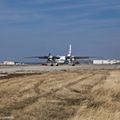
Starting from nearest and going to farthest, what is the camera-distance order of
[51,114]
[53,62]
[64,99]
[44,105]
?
[51,114], [44,105], [64,99], [53,62]

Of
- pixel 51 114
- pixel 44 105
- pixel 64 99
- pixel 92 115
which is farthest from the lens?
pixel 64 99

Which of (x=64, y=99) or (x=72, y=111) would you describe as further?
(x=64, y=99)

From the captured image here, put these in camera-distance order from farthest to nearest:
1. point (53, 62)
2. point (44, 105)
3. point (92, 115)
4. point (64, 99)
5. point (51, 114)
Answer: point (53, 62) → point (64, 99) → point (44, 105) → point (51, 114) → point (92, 115)

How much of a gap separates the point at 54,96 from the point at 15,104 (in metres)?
4.07

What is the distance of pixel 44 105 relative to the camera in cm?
1909

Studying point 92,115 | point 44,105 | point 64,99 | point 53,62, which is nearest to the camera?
point 92,115

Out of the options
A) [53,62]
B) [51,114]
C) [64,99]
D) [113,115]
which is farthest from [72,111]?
[53,62]

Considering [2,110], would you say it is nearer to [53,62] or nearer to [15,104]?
[15,104]

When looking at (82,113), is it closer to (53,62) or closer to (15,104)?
(15,104)

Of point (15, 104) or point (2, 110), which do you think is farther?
point (15, 104)

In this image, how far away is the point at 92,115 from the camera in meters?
15.3

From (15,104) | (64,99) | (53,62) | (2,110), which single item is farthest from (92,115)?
(53,62)

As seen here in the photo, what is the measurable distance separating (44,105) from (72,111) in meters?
2.10

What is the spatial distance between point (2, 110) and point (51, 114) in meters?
1.95
